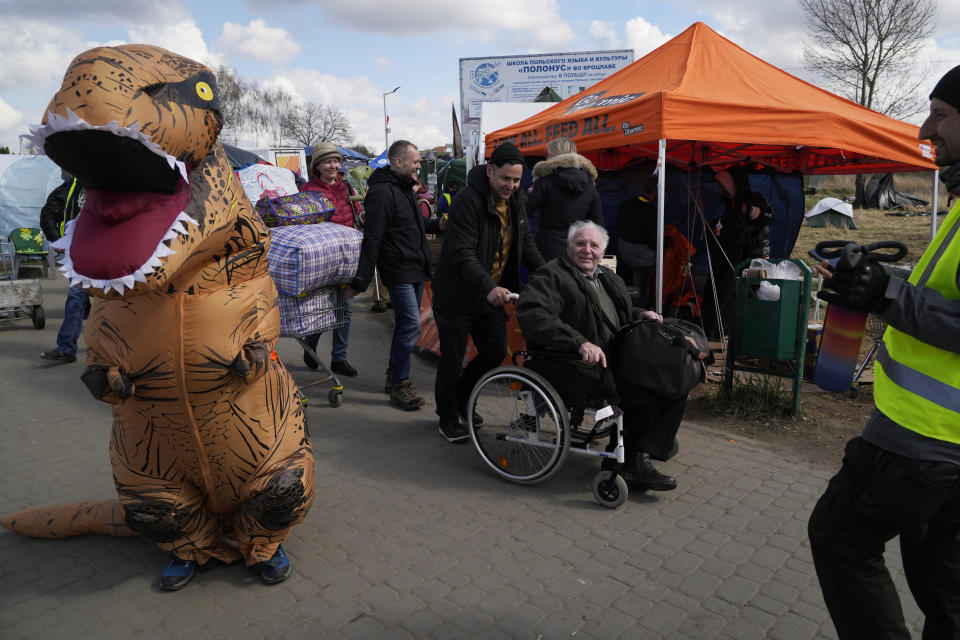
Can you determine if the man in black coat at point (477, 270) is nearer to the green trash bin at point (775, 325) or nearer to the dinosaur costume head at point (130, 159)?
the green trash bin at point (775, 325)

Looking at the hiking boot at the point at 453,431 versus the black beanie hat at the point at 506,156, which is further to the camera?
the hiking boot at the point at 453,431

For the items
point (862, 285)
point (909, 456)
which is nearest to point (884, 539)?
point (909, 456)

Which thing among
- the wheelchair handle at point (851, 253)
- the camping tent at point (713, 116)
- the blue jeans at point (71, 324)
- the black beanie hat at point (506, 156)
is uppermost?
the camping tent at point (713, 116)

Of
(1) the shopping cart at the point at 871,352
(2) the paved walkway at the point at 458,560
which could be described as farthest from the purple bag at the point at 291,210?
(1) the shopping cart at the point at 871,352

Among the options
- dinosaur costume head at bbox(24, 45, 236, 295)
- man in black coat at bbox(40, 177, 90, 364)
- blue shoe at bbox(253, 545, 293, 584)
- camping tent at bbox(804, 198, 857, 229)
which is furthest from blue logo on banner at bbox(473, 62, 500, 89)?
blue shoe at bbox(253, 545, 293, 584)

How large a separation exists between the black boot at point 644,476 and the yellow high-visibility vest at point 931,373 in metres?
2.05

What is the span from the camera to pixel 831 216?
19.8m

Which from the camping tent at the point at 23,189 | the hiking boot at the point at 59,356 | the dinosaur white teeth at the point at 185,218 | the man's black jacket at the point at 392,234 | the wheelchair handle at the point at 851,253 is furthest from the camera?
the camping tent at the point at 23,189

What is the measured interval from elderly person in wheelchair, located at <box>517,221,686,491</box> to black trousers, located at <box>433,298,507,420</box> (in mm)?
598

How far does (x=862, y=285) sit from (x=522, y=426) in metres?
2.49

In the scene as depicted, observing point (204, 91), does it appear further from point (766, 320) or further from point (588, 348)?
point (766, 320)

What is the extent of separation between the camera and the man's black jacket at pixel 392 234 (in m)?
5.16

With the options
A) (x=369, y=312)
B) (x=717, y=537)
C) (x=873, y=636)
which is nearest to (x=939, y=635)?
(x=873, y=636)

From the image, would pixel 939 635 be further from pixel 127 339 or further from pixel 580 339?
pixel 127 339
